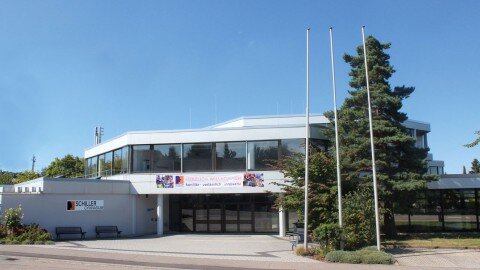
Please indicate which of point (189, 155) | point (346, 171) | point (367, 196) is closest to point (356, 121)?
point (346, 171)

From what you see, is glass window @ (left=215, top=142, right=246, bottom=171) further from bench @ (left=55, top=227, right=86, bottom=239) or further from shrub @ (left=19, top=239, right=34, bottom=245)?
shrub @ (left=19, top=239, right=34, bottom=245)

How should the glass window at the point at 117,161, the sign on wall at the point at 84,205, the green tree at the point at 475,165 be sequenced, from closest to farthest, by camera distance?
the sign on wall at the point at 84,205 < the glass window at the point at 117,161 < the green tree at the point at 475,165

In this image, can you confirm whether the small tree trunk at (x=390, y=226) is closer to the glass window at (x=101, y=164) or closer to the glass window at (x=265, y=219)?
the glass window at (x=265, y=219)

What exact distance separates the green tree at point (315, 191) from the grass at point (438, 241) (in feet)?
11.0

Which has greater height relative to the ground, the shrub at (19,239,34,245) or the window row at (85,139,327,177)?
the window row at (85,139,327,177)

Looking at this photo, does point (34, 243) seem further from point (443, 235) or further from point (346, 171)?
point (443, 235)

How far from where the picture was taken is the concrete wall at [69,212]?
85.7 ft

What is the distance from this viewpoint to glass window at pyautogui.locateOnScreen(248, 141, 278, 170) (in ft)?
94.4

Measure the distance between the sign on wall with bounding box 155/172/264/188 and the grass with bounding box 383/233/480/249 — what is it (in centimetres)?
820

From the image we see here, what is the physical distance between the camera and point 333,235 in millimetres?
19469

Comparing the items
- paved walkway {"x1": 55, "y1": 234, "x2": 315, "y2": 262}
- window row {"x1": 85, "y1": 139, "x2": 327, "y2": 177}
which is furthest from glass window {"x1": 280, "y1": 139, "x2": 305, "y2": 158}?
paved walkway {"x1": 55, "y1": 234, "x2": 315, "y2": 262}

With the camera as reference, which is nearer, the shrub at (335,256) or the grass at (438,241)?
the shrub at (335,256)

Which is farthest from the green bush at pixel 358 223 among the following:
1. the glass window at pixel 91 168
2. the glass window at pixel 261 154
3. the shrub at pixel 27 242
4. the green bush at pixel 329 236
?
the glass window at pixel 91 168

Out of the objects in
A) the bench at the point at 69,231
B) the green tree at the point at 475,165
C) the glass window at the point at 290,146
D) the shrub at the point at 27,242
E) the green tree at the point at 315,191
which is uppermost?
the green tree at the point at 475,165
